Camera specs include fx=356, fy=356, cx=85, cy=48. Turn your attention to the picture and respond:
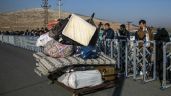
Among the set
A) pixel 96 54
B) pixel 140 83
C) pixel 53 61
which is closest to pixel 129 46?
pixel 140 83

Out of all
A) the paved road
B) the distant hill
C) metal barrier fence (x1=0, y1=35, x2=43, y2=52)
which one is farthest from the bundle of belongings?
the distant hill

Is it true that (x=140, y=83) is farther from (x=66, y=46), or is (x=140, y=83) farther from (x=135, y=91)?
(x=66, y=46)

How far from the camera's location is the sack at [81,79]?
9.39m

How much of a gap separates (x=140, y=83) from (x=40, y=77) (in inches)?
152

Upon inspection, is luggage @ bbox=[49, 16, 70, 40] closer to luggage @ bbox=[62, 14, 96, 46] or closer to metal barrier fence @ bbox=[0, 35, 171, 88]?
luggage @ bbox=[62, 14, 96, 46]

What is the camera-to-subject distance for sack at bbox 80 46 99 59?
10.2 m

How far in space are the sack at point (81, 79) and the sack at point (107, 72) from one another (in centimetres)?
32

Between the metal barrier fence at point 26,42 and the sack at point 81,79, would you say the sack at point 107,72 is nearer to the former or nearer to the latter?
the sack at point 81,79

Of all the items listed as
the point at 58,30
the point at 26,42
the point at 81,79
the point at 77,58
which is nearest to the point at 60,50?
the point at 77,58

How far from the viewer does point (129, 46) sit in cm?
1339

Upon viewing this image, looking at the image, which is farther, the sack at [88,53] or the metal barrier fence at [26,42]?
the metal barrier fence at [26,42]

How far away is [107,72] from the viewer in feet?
34.4

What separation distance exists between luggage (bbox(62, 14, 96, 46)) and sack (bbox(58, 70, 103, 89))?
1.03 m

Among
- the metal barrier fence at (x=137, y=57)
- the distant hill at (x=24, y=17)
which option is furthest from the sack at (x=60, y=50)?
the distant hill at (x=24, y=17)
